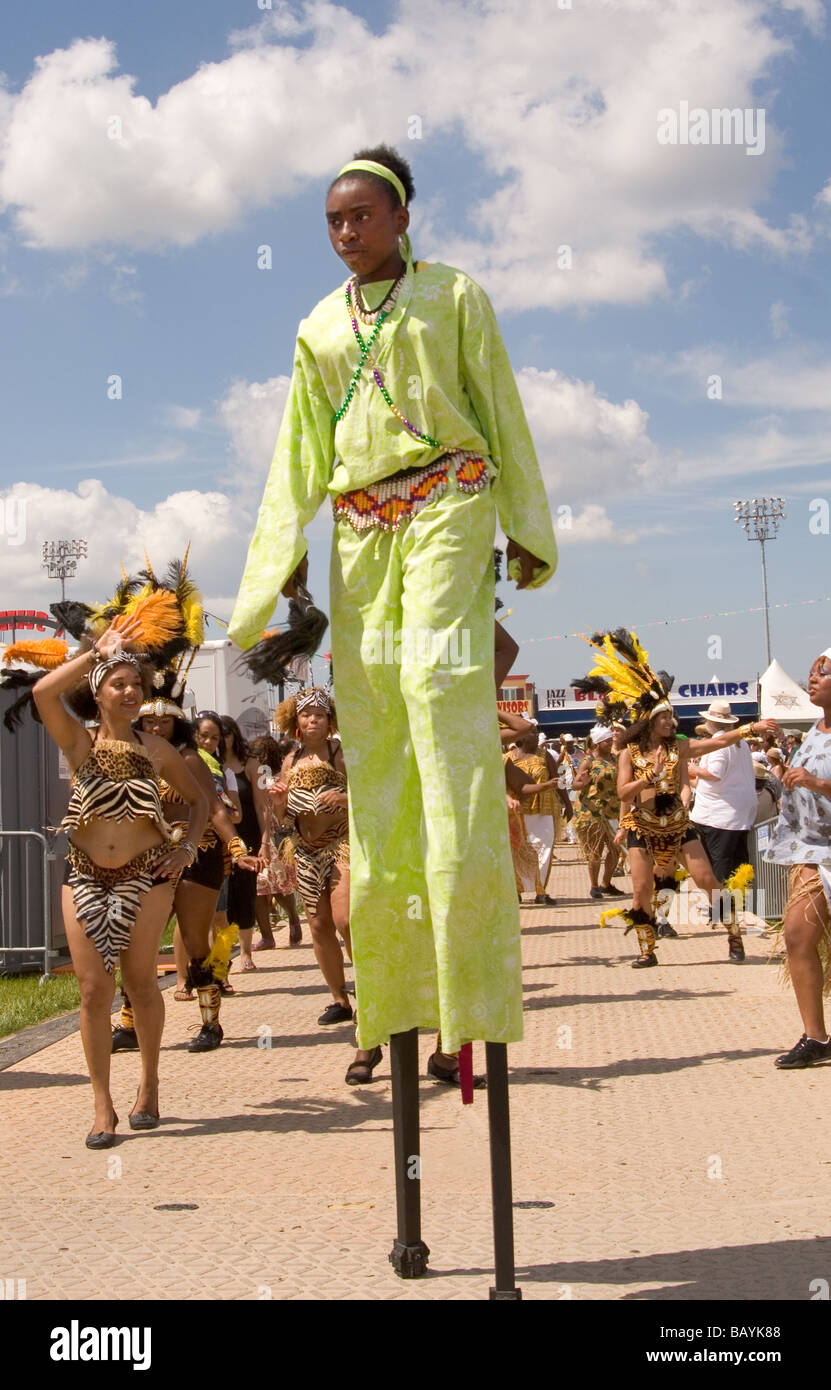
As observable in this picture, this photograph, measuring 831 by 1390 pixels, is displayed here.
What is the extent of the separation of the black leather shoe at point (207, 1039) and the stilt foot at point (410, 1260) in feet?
13.2

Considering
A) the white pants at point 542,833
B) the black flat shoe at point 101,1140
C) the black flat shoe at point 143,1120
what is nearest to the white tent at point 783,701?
the white pants at point 542,833

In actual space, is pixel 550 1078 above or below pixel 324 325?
below

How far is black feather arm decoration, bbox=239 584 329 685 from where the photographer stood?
12.8ft

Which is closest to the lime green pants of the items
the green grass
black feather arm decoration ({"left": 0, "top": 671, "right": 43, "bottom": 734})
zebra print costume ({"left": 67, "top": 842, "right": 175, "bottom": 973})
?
zebra print costume ({"left": 67, "top": 842, "right": 175, "bottom": 973})

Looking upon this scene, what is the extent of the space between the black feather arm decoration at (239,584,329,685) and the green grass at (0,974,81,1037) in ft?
15.2

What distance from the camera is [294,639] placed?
3.90 metres

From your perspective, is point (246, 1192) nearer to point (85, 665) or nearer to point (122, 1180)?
point (122, 1180)

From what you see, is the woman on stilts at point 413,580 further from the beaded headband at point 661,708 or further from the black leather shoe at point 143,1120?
the beaded headband at point 661,708

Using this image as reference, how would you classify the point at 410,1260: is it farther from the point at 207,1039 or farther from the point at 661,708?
the point at 661,708

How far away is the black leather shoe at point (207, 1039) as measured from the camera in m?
7.38

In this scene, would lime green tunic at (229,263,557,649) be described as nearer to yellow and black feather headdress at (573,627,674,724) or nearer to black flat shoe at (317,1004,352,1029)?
black flat shoe at (317,1004,352,1029)
